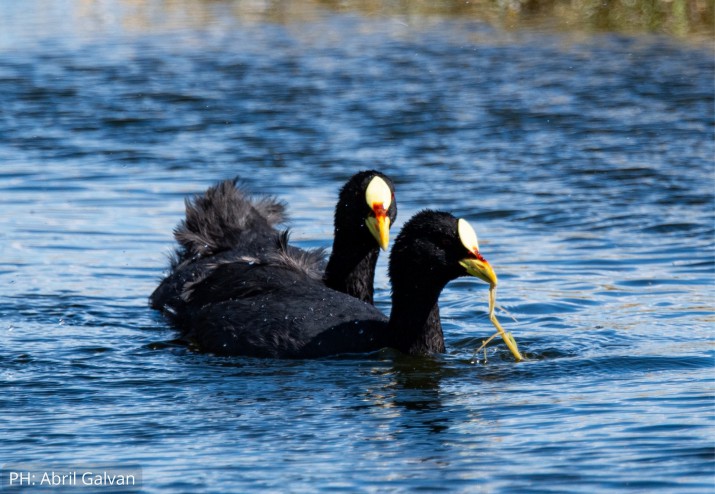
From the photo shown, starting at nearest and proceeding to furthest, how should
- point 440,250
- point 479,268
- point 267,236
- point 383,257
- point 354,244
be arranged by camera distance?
point 479,268 < point 440,250 < point 354,244 < point 267,236 < point 383,257

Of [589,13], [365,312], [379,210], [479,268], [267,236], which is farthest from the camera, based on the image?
[589,13]

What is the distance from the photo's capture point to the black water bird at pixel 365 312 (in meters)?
8.02

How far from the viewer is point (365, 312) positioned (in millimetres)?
8422

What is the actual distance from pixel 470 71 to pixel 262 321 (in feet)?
35.5

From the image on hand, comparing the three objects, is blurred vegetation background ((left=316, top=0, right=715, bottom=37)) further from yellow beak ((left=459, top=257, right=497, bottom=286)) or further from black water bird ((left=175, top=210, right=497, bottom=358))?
yellow beak ((left=459, top=257, right=497, bottom=286))

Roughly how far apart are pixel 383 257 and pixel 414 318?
3.05 metres

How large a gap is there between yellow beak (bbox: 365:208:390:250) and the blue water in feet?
2.43

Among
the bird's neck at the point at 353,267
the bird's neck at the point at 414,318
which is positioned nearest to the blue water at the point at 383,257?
the bird's neck at the point at 414,318

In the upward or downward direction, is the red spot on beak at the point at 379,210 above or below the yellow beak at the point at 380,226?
above

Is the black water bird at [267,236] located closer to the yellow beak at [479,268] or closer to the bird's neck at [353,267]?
the bird's neck at [353,267]

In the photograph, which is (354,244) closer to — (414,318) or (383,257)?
(414,318)

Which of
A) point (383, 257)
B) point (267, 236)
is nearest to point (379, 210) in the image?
point (267, 236)

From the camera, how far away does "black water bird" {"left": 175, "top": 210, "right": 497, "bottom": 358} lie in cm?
802

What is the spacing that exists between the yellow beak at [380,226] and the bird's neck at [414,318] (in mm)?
374
